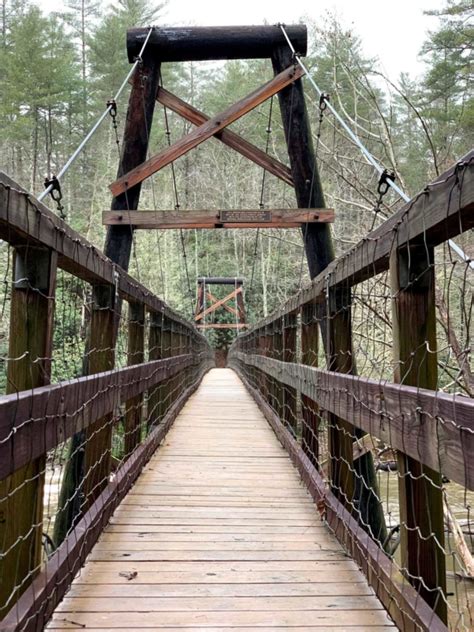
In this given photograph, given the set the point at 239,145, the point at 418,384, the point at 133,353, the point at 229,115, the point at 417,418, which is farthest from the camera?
the point at 239,145

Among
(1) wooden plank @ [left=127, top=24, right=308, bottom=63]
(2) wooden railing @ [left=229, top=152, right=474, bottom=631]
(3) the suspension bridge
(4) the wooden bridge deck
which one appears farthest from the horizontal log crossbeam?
(2) wooden railing @ [left=229, top=152, right=474, bottom=631]

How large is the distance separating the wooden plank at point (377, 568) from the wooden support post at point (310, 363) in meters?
0.20

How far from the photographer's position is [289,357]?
4121mm

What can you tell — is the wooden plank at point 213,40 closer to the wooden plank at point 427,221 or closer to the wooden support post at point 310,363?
the wooden support post at point 310,363

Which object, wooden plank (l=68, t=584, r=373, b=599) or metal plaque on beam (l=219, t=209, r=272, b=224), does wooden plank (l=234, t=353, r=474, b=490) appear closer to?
wooden plank (l=68, t=584, r=373, b=599)

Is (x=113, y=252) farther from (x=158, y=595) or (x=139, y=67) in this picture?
(x=158, y=595)

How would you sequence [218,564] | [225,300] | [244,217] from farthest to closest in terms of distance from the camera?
[225,300] < [244,217] < [218,564]

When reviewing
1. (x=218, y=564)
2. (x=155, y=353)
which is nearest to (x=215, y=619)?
(x=218, y=564)

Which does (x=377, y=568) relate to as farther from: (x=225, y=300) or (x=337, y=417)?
(x=225, y=300)

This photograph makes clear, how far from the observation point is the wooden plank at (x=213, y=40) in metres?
5.07

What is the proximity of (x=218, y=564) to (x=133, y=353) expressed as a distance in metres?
1.30

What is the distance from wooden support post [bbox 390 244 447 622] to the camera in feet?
4.37

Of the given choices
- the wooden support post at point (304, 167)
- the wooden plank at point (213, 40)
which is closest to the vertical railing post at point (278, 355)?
the wooden support post at point (304, 167)

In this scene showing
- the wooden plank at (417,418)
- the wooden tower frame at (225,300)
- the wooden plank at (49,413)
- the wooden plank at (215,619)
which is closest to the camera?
the wooden plank at (417,418)
